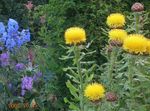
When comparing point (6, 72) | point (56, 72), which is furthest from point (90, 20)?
point (6, 72)

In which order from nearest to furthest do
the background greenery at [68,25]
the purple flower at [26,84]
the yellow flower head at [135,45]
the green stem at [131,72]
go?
the yellow flower head at [135,45] < the green stem at [131,72] < the purple flower at [26,84] < the background greenery at [68,25]

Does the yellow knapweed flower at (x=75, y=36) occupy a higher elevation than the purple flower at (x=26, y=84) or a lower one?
higher

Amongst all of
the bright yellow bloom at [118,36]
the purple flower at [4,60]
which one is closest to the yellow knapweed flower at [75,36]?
the bright yellow bloom at [118,36]

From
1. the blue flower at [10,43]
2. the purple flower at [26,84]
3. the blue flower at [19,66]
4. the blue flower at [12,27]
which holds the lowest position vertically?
the purple flower at [26,84]

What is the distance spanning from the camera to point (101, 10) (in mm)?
4488

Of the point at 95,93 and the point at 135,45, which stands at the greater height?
the point at 135,45

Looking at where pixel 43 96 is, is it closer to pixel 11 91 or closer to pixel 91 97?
pixel 11 91

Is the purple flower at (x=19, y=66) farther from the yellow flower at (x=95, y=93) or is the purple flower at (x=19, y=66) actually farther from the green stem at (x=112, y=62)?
the yellow flower at (x=95, y=93)

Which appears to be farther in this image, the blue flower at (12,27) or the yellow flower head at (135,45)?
the blue flower at (12,27)

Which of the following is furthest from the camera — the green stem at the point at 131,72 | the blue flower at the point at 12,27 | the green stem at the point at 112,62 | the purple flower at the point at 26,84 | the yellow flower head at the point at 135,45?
the blue flower at the point at 12,27

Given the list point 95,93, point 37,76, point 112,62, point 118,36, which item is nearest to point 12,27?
point 37,76

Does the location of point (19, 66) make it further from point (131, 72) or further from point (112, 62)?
point (131, 72)

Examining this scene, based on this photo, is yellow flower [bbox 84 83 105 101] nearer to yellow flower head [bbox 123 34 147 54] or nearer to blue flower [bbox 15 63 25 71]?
yellow flower head [bbox 123 34 147 54]

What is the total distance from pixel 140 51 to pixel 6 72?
215cm
